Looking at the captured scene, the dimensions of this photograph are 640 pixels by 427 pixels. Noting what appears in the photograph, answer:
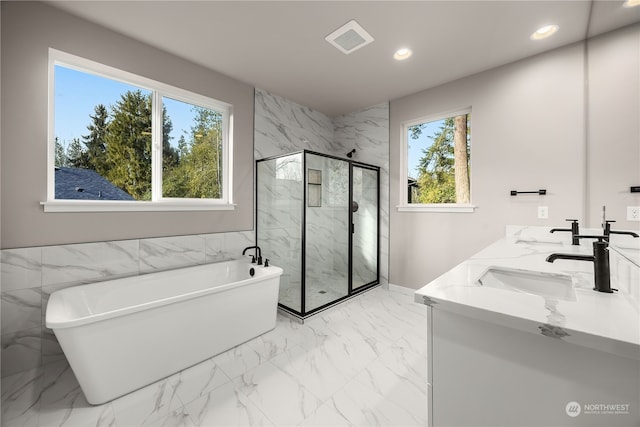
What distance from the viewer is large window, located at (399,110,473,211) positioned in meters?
3.05

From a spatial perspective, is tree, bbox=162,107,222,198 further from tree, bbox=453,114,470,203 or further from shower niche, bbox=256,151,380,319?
tree, bbox=453,114,470,203

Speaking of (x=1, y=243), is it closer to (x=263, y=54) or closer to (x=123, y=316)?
(x=123, y=316)

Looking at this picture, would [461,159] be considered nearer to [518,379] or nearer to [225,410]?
[518,379]

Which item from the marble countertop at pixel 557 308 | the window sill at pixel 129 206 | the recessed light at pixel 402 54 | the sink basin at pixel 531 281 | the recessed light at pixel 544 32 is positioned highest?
the recessed light at pixel 402 54

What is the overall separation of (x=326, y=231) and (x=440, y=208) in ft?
4.63

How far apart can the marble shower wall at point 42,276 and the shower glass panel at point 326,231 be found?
1541 mm

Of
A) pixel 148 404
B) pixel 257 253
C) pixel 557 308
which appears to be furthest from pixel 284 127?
pixel 557 308

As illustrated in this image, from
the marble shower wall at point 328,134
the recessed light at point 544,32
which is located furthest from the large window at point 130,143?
the recessed light at point 544,32

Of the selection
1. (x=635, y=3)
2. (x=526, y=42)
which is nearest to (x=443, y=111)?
(x=526, y=42)

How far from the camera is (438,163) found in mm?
3305

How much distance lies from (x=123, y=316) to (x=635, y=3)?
2750 mm

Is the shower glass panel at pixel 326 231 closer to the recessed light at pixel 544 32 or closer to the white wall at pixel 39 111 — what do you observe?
the white wall at pixel 39 111

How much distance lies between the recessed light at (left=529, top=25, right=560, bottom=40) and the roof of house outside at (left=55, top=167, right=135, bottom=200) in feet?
12.8

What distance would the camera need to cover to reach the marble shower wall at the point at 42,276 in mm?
1802
